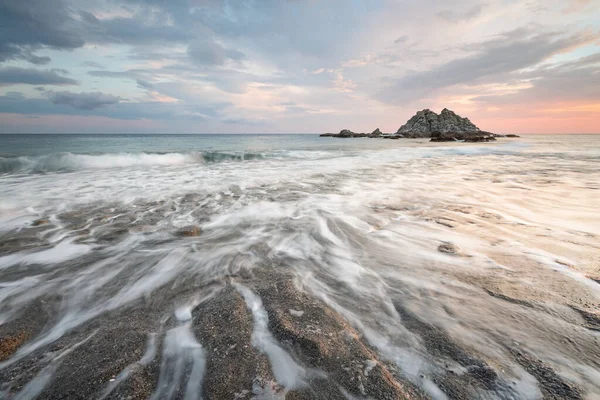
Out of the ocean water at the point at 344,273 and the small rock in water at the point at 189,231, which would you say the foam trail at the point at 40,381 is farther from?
the small rock in water at the point at 189,231

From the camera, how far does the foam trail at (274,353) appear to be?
152 cm

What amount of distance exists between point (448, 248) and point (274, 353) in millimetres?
2513

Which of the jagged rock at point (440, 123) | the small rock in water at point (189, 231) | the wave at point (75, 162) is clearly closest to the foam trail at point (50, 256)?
the small rock in water at point (189, 231)

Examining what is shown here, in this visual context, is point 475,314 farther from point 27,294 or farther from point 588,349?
point 27,294

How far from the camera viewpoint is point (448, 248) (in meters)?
3.27

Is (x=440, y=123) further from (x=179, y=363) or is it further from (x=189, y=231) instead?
(x=179, y=363)

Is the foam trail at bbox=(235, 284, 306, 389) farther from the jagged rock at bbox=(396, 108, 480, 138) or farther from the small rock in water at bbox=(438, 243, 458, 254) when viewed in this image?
the jagged rock at bbox=(396, 108, 480, 138)

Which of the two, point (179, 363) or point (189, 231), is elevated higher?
point (179, 363)

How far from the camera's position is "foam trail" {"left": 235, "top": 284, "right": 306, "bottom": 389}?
1.52 metres

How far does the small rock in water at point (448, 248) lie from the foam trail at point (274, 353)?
7.44 feet

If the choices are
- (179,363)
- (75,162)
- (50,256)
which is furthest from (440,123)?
(179,363)

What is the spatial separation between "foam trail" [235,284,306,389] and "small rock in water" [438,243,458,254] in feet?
7.44

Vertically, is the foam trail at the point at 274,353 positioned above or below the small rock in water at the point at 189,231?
above

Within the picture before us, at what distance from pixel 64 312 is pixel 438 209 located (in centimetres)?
535
